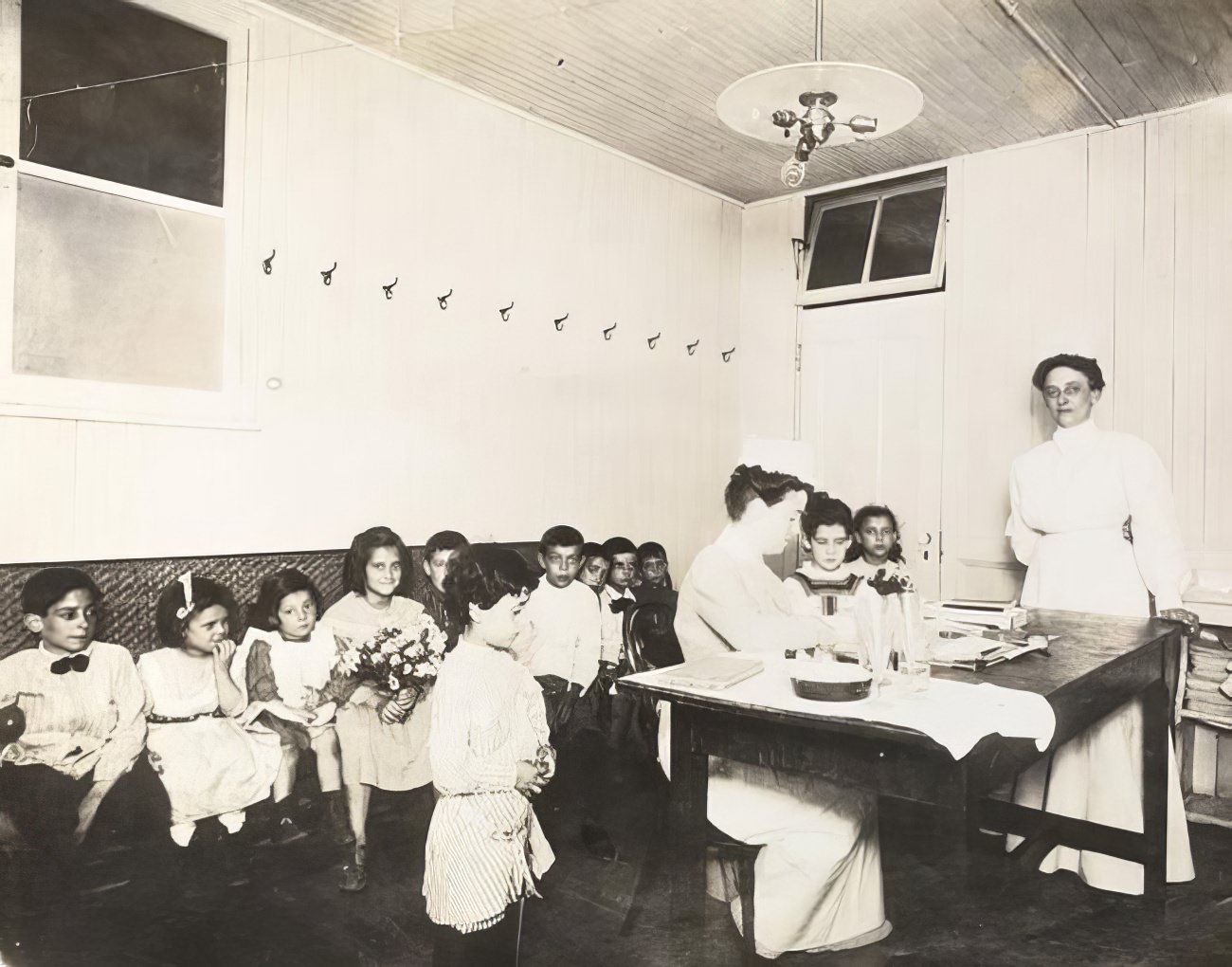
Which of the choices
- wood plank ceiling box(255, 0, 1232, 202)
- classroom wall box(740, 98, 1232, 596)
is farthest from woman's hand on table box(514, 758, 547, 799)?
wood plank ceiling box(255, 0, 1232, 202)

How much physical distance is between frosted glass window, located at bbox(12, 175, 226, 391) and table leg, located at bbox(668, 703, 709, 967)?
1.16 m

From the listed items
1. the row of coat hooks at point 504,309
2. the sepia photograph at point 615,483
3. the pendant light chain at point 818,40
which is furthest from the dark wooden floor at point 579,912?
the pendant light chain at point 818,40

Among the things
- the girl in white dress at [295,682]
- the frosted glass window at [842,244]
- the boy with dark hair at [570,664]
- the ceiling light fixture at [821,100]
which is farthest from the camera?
the boy with dark hair at [570,664]

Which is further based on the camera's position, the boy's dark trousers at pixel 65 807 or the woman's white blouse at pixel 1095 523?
the boy's dark trousers at pixel 65 807

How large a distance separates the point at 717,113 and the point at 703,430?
608 mm

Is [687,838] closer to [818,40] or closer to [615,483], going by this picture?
[615,483]

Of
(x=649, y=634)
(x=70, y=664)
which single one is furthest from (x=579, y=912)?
(x=70, y=664)

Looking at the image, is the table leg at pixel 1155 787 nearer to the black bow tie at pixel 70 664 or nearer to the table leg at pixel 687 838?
the table leg at pixel 687 838

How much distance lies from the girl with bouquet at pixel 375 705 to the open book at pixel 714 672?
21.7 inches

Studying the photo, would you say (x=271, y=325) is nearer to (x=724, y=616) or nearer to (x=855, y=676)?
(x=724, y=616)

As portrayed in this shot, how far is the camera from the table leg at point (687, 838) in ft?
5.03

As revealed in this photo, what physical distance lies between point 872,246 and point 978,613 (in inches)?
29.8

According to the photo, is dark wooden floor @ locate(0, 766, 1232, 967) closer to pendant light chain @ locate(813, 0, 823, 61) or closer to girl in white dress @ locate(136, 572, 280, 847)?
girl in white dress @ locate(136, 572, 280, 847)

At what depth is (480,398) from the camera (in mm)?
1787
